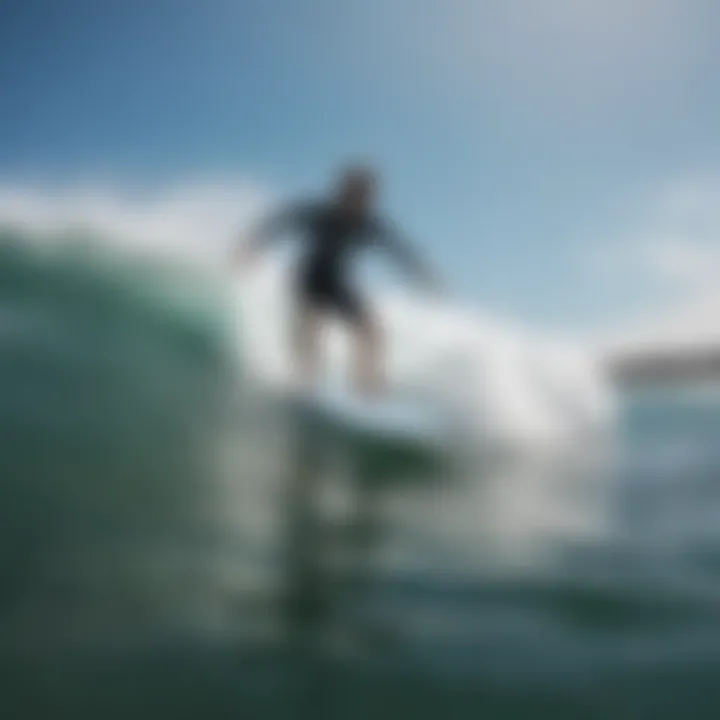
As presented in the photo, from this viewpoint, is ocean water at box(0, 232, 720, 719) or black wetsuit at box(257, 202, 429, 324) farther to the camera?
black wetsuit at box(257, 202, 429, 324)

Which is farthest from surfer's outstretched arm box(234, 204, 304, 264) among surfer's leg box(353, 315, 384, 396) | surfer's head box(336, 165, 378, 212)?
surfer's leg box(353, 315, 384, 396)

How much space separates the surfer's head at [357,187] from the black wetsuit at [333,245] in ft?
0.08

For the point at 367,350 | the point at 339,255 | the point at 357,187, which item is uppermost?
the point at 357,187

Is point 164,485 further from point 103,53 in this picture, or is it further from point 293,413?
point 103,53

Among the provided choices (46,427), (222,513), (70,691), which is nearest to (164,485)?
(222,513)

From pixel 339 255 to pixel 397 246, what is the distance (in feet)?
0.47

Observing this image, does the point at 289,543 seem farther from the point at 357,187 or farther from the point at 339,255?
the point at 357,187

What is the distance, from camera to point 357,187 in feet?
9.07

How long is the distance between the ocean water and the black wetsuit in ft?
0.85

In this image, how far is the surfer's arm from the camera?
9.09 feet

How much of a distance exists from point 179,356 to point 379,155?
745 mm

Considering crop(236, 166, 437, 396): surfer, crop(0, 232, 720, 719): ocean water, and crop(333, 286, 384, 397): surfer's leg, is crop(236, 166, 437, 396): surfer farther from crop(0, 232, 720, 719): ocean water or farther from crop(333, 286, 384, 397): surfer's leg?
crop(0, 232, 720, 719): ocean water

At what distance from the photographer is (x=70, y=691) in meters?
2.30

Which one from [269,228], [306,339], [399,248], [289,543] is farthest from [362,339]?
[289,543]
